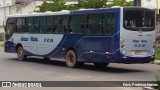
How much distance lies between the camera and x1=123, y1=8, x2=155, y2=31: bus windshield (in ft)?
60.6

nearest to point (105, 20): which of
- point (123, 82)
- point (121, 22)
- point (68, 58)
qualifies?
point (121, 22)

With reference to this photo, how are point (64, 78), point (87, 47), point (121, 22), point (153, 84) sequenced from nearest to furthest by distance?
point (153, 84)
point (64, 78)
point (121, 22)
point (87, 47)

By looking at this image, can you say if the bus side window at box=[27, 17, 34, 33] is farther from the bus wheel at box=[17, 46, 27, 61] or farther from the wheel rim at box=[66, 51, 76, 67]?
the wheel rim at box=[66, 51, 76, 67]

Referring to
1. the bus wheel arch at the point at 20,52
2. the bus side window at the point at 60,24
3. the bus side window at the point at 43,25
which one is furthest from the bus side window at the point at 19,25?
the bus side window at the point at 60,24

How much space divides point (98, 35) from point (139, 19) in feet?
5.96

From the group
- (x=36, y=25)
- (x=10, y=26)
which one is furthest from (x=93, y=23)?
(x=10, y=26)

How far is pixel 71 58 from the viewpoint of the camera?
21203 mm

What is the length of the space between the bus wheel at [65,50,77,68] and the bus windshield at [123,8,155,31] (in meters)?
3.39

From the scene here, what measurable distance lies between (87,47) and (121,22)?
7.68 ft

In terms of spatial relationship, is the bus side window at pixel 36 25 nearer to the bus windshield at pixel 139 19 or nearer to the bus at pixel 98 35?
the bus at pixel 98 35

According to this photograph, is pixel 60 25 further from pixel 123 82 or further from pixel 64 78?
pixel 123 82

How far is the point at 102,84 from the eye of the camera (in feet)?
47.5

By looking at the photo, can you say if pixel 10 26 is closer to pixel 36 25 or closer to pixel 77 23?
pixel 36 25

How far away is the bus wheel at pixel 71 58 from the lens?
68.2 ft
